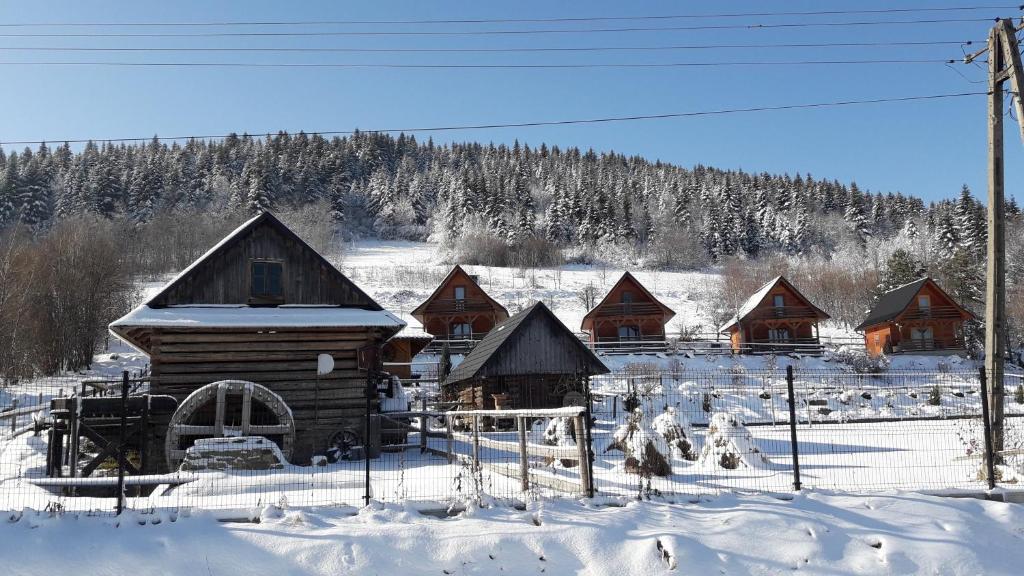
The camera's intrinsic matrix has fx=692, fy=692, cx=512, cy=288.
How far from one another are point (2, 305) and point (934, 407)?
159 ft

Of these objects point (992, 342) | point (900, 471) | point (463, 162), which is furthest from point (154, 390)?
point (463, 162)

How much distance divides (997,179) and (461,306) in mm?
41943

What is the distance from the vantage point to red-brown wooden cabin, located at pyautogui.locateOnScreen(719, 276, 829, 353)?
2197 inches

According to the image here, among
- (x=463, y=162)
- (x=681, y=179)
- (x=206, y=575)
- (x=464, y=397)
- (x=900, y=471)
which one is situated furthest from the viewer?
(x=463, y=162)

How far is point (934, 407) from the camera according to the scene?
3102cm

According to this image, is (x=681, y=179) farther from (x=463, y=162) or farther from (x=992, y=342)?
(x=992, y=342)

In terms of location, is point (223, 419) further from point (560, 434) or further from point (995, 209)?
point (995, 209)

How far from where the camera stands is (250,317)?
19.5m

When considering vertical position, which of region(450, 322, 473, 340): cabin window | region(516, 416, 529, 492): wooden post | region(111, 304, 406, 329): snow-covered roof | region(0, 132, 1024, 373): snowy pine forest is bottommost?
region(516, 416, 529, 492): wooden post

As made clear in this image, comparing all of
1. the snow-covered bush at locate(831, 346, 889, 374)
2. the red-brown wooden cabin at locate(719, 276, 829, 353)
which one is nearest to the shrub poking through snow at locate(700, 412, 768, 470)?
the snow-covered bush at locate(831, 346, 889, 374)

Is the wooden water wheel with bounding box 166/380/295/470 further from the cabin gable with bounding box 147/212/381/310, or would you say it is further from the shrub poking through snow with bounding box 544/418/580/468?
the shrub poking through snow with bounding box 544/418/580/468

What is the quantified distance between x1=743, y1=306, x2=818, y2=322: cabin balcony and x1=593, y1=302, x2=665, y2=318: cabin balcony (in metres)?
7.27

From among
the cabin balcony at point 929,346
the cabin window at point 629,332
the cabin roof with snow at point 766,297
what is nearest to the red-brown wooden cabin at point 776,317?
the cabin roof with snow at point 766,297

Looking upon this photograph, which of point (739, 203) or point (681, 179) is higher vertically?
point (681, 179)
